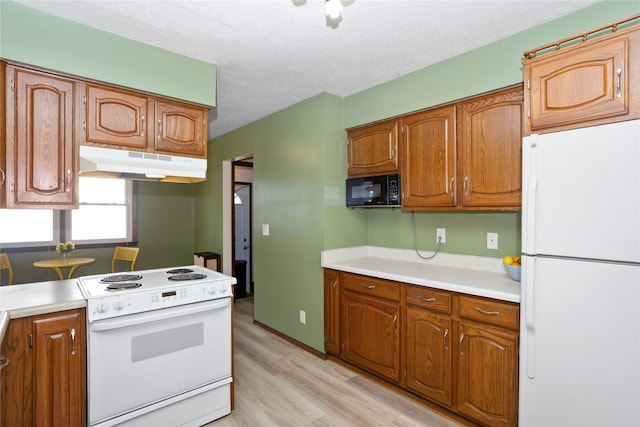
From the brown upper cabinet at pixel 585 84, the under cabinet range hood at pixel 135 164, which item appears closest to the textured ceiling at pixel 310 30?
the brown upper cabinet at pixel 585 84

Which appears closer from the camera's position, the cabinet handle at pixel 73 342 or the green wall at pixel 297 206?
the cabinet handle at pixel 73 342

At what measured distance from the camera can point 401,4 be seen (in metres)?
1.79

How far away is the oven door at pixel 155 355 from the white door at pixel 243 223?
3.53 m

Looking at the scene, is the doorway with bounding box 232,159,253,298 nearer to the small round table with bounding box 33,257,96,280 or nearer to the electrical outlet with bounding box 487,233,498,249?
the small round table with bounding box 33,257,96,280

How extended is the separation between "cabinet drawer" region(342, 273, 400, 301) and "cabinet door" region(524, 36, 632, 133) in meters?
1.37

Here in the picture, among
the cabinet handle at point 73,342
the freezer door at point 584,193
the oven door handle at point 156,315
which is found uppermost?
the freezer door at point 584,193

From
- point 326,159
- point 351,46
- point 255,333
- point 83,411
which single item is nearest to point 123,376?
point 83,411

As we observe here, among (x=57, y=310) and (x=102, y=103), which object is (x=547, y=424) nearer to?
(x=57, y=310)

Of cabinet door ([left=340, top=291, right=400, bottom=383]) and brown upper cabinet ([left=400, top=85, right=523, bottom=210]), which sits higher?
brown upper cabinet ([left=400, top=85, right=523, bottom=210])

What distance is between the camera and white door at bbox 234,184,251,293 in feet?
18.7

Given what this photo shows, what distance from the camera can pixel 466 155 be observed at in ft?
7.67

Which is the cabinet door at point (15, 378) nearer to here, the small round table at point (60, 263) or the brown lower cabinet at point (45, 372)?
the brown lower cabinet at point (45, 372)

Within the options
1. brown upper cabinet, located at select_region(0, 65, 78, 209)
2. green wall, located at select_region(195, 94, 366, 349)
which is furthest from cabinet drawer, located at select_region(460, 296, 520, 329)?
brown upper cabinet, located at select_region(0, 65, 78, 209)

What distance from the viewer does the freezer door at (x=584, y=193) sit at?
1436 mm
